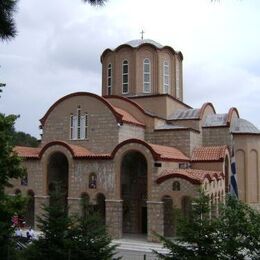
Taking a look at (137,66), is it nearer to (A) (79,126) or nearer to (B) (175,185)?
(A) (79,126)

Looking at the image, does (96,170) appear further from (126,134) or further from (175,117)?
(175,117)

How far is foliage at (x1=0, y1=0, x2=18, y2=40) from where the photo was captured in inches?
309

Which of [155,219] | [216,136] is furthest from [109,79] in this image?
[155,219]

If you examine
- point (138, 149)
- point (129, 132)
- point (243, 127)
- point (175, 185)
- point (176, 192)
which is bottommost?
point (176, 192)

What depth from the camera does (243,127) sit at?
94.8 feet

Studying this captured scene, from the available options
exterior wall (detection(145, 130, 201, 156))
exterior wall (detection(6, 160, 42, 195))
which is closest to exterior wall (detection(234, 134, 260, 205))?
exterior wall (detection(145, 130, 201, 156))

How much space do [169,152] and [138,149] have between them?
2.35 metres

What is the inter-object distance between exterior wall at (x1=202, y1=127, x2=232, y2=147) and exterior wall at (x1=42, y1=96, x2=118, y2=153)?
6.42 meters

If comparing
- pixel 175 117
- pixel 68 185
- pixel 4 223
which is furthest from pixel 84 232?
pixel 175 117

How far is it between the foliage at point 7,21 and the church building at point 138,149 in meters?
15.5

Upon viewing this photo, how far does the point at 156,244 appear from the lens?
890 inches

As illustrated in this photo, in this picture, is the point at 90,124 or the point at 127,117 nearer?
the point at 90,124

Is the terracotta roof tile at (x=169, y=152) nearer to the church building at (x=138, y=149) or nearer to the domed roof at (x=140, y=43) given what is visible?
the church building at (x=138, y=149)

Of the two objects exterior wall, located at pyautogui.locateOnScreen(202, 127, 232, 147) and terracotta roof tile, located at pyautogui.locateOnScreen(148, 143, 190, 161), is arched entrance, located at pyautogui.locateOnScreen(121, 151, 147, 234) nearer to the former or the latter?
terracotta roof tile, located at pyautogui.locateOnScreen(148, 143, 190, 161)
